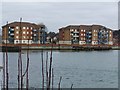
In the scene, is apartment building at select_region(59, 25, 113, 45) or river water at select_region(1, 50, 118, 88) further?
apartment building at select_region(59, 25, 113, 45)

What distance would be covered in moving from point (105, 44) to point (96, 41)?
2.17 meters

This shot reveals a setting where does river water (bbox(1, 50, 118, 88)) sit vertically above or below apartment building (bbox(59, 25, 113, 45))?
below

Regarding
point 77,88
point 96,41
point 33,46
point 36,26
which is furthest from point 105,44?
point 77,88

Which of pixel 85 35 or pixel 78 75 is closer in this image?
pixel 78 75

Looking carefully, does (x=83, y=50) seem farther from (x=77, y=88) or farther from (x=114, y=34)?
(x=77, y=88)

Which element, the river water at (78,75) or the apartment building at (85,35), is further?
the apartment building at (85,35)

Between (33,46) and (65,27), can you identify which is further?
(65,27)

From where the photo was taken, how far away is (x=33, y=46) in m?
53.1

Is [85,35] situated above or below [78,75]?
above

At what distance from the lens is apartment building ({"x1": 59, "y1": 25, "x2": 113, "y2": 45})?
64.6 metres

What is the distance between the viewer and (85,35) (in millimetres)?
66250

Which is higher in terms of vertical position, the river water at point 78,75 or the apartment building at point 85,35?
the apartment building at point 85,35

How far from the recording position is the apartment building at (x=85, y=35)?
64562 millimetres

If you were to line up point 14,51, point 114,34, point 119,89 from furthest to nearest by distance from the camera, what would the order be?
point 114,34, point 14,51, point 119,89
